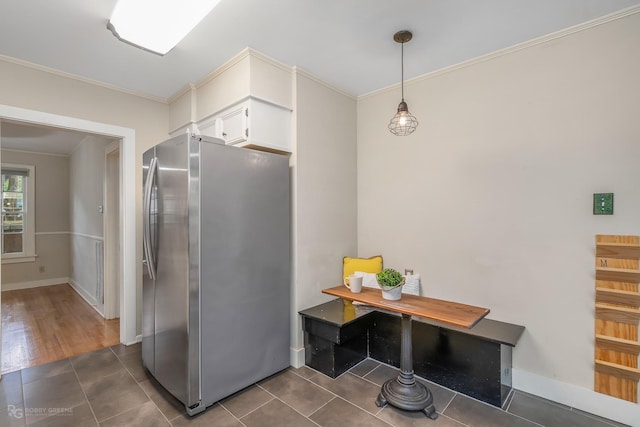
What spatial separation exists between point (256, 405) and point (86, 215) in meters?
4.45

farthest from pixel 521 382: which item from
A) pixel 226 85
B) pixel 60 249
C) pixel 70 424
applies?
pixel 60 249

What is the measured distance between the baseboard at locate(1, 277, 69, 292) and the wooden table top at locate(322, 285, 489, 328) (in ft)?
20.6

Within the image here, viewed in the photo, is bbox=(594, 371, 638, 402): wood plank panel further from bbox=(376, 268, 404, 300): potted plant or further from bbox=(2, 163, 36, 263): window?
bbox=(2, 163, 36, 263): window

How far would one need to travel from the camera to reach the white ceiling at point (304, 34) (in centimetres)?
183

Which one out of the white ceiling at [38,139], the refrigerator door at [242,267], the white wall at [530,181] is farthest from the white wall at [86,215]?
the white wall at [530,181]

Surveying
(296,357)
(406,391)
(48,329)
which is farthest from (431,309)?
(48,329)

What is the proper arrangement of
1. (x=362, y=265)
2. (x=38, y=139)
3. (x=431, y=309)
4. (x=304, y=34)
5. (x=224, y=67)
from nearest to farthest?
(x=431, y=309)
(x=304, y=34)
(x=224, y=67)
(x=362, y=265)
(x=38, y=139)

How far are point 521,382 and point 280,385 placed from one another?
1.79 metres

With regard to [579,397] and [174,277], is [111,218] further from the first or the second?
[579,397]

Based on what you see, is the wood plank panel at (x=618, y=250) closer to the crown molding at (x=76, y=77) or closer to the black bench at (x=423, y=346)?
the black bench at (x=423, y=346)

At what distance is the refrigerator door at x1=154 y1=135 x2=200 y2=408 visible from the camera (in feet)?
6.36

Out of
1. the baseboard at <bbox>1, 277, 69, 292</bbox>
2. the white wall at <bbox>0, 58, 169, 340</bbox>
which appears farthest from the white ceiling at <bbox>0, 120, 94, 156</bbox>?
the baseboard at <bbox>1, 277, 69, 292</bbox>

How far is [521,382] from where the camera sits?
86.7 inches

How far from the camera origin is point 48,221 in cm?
570
